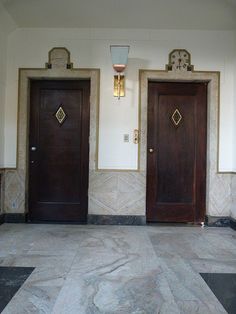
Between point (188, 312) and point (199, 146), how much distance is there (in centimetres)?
276

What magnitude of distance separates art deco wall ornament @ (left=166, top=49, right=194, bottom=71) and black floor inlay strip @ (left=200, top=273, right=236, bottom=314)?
2.72 m

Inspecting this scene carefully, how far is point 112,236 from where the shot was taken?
3.56 metres

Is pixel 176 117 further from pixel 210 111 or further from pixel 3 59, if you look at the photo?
pixel 3 59

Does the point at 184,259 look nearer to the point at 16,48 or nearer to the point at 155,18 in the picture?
the point at 155,18

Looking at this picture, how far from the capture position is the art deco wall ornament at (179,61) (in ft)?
13.9

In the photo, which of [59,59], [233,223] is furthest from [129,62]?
[233,223]

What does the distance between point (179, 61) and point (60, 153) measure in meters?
2.01

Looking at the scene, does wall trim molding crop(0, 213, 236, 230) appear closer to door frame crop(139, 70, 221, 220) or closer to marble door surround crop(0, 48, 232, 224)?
marble door surround crop(0, 48, 232, 224)

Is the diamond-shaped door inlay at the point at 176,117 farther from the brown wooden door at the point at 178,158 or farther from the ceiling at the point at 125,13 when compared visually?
the ceiling at the point at 125,13

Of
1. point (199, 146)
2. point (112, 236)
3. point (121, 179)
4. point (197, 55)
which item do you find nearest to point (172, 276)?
point (112, 236)

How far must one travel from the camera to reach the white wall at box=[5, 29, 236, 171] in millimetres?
4207

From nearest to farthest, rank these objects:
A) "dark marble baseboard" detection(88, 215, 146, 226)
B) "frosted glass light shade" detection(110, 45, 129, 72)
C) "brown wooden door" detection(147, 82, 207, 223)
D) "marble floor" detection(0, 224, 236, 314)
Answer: "marble floor" detection(0, 224, 236, 314), "frosted glass light shade" detection(110, 45, 129, 72), "dark marble baseboard" detection(88, 215, 146, 226), "brown wooden door" detection(147, 82, 207, 223)

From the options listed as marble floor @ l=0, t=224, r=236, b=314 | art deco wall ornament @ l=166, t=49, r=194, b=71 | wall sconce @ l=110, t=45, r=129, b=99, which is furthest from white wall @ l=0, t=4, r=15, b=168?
art deco wall ornament @ l=166, t=49, r=194, b=71

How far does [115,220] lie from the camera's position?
4.17m
